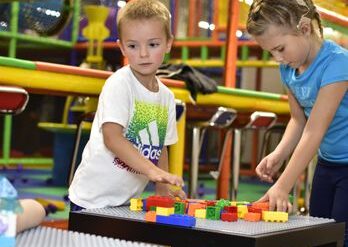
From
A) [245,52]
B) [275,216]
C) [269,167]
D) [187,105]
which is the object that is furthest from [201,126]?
[245,52]

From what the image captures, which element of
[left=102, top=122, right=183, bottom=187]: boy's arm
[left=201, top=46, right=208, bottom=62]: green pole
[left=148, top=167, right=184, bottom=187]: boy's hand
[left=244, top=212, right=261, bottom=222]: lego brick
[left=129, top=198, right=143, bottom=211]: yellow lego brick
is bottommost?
[left=129, top=198, right=143, bottom=211]: yellow lego brick

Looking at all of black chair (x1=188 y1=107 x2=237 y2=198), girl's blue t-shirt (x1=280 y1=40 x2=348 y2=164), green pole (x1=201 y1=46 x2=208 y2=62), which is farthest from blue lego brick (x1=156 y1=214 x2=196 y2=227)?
green pole (x1=201 y1=46 x2=208 y2=62)

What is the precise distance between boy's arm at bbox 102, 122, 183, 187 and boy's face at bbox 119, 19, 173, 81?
204 mm

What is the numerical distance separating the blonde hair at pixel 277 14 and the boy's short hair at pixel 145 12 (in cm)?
24

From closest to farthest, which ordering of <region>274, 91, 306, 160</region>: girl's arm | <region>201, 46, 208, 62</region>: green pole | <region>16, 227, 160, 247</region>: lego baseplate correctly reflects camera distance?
<region>16, 227, 160, 247</region>: lego baseplate
<region>274, 91, 306, 160</region>: girl's arm
<region>201, 46, 208, 62</region>: green pole

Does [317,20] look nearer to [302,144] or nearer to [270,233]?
[302,144]

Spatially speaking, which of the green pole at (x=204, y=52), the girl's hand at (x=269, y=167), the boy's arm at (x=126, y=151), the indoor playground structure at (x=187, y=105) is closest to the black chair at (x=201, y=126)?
the indoor playground structure at (x=187, y=105)

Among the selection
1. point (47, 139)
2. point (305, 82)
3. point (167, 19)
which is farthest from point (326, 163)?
point (47, 139)

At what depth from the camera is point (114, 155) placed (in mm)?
1858

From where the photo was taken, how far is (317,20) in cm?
200

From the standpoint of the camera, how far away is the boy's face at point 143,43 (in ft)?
6.09

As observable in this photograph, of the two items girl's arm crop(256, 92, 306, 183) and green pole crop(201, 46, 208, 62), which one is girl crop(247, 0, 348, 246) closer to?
girl's arm crop(256, 92, 306, 183)

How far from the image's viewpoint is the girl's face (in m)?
1.82

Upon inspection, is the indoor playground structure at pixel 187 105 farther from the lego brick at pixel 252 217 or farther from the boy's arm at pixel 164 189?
the boy's arm at pixel 164 189
